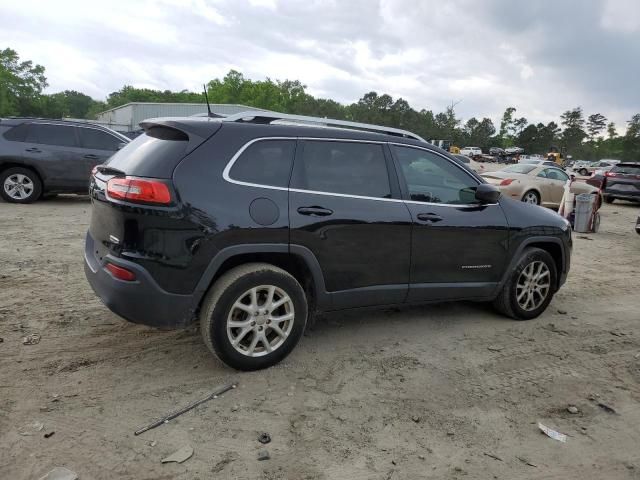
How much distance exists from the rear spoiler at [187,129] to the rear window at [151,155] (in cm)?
4

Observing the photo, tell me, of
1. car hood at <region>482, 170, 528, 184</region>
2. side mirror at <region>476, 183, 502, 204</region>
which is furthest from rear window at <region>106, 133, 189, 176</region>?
car hood at <region>482, 170, 528, 184</region>

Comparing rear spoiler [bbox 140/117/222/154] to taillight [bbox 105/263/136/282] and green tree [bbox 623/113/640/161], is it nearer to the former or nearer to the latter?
taillight [bbox 105/263/136/282]

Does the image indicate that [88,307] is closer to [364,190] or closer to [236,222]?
[236,222]

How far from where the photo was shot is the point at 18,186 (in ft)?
32.6

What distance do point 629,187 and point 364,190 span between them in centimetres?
1665

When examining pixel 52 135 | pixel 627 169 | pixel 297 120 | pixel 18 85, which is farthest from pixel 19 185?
pixel 18 85

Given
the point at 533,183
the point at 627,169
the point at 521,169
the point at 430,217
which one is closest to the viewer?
the point at 430,217

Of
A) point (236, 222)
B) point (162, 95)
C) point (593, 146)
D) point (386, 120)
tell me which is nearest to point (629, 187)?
point (236, 222)

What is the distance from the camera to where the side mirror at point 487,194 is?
4.30 m

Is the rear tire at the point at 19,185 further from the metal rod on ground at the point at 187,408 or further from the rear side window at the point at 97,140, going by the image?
the metal rod on ground at the point at 187,408

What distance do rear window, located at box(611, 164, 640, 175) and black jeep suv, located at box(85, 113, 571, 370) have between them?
15.6 metres

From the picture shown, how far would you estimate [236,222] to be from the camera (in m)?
3.26

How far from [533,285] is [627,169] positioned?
50.5ft

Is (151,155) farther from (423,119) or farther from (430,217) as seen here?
(423,119)
